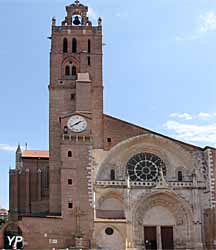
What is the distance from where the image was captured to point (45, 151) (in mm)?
54375

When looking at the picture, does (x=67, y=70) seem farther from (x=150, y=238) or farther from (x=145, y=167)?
(x=150, y=238)

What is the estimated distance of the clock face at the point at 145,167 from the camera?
138 ft

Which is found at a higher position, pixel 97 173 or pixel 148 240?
pixel 97 173

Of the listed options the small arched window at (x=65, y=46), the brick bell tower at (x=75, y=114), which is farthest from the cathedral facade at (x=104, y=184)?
the small arched window at (x=65, y=46)

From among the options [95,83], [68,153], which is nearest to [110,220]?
[68,153]

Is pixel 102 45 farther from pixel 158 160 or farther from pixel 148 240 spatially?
pixel 148 240

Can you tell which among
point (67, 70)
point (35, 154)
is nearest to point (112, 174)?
point (67, 70)

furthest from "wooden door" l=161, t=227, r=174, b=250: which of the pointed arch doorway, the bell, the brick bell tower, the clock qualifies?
the bell

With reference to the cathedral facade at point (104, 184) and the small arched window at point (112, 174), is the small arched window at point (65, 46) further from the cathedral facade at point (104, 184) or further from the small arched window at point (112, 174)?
the small arched window at point (112, 174)

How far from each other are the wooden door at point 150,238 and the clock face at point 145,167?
13.8ft

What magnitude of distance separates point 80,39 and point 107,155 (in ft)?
37.2

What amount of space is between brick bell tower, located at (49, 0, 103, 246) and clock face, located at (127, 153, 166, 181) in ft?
10.8

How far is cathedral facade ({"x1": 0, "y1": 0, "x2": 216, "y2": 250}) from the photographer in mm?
38562

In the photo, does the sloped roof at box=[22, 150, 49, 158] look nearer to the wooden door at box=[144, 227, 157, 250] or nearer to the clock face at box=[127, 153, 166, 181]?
the clock face at box=[127, 153, 166, 181]
